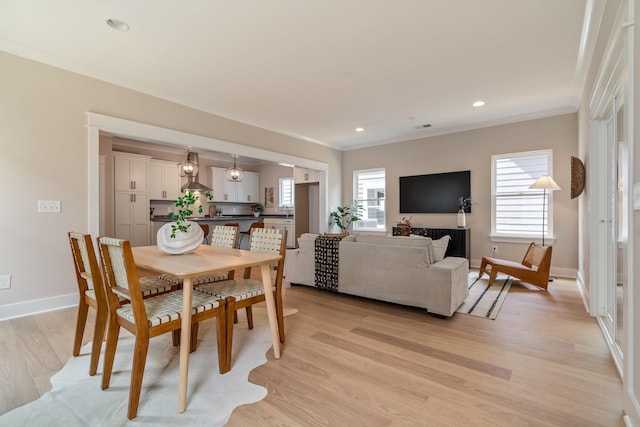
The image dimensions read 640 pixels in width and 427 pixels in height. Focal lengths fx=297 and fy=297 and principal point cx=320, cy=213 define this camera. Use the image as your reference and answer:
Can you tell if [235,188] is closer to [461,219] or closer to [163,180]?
[163,180]

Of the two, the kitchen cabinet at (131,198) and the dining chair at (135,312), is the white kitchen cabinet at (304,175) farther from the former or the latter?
the dining chair at (135,312)

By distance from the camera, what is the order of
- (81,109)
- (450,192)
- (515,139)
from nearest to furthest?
1. (81,109)
2. (515,139)
3. (450,192)

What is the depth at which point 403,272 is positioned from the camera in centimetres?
316

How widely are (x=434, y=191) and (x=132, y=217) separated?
6.31 m

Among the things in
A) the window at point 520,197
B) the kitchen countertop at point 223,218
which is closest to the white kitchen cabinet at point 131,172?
the kitchen countertop at point 223,218

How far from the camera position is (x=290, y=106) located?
176 inches

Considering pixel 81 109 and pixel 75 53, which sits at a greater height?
pixel 75 53

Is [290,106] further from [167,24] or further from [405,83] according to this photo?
[167,24]

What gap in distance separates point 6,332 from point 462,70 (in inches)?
203

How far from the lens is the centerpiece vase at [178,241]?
225cm

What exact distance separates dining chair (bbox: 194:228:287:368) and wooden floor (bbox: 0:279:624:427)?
1.05 feet

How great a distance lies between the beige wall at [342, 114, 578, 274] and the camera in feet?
15.3

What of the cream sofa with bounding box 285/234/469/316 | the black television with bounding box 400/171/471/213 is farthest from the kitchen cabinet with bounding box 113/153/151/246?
the black television with bounding box 400/171/471/213

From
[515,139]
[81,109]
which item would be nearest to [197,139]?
[81,109]
